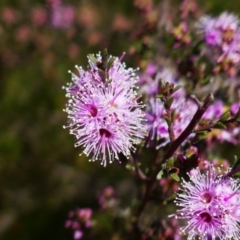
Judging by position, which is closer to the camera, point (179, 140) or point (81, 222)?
point (179, 140)

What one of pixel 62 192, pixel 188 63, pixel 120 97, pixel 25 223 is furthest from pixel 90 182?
pixel 120 97

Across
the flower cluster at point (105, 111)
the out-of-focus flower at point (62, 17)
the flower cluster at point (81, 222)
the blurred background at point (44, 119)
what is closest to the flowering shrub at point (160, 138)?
the flower cluster at point (105, 111)

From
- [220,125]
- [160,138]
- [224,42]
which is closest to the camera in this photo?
[220,125]

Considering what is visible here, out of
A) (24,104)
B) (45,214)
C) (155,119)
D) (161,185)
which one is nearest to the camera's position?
(155,119)

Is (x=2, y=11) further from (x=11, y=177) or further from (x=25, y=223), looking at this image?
(x=25, y=223)

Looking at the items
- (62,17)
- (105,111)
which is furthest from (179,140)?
(62,17)

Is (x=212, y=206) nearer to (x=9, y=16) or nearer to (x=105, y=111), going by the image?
(x=105, y=111)
